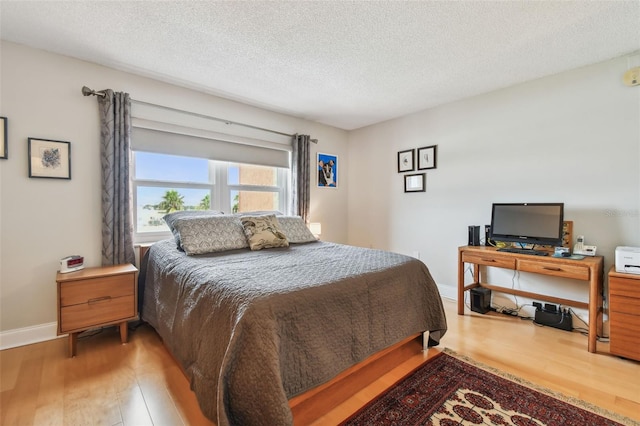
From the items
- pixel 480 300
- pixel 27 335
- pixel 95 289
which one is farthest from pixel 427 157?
pixel 27 335

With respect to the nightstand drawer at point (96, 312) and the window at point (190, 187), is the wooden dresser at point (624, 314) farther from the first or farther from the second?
the nightstand drawer at point (96, 312)

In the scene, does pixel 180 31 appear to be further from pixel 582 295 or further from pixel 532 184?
pixel 582 295

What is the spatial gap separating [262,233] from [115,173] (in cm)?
141

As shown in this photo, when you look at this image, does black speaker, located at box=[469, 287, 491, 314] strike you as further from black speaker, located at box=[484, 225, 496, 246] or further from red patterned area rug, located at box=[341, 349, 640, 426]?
red patterned area rug, located at box=[341, 349, 640, 426]

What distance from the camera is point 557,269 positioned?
229 centimetres

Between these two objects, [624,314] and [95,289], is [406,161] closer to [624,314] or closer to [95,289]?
[624,314]

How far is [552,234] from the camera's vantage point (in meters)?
2.49

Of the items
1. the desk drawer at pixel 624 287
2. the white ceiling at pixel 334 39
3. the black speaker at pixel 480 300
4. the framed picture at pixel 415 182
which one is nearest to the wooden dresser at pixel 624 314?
the desk drawer at pixel 624 287

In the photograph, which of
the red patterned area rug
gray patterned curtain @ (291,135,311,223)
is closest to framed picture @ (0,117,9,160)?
gray patterned curtain @ (291,135,311,223)

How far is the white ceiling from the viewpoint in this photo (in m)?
1.79

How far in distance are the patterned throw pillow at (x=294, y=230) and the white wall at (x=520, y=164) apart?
152 cm

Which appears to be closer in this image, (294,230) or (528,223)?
(528,223)

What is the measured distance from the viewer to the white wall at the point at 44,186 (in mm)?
2176

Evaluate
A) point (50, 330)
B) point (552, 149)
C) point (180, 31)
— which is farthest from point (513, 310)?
point (50, 330)
